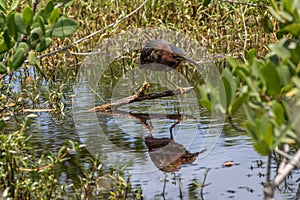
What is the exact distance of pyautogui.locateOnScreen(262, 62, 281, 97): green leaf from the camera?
1.91 m

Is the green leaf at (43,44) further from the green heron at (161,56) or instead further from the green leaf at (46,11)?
the green heron at (161,56)

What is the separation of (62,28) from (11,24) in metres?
0.18

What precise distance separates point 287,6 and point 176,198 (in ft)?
4.84

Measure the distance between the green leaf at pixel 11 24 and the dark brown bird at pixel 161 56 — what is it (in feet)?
7.30

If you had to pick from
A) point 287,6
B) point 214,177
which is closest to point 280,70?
point 287,6

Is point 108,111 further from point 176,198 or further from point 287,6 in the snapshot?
point 287,6

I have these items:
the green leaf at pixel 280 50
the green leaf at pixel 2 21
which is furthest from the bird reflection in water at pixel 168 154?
the green leaf at pixel 280 50

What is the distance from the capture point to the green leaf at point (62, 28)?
8.59ft

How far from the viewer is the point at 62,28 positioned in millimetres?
2646

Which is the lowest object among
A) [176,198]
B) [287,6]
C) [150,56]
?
[176,198]

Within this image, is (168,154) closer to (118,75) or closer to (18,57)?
(18,57)

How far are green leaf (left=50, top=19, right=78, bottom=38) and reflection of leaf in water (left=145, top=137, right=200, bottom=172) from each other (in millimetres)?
1236

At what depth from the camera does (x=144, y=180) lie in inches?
140

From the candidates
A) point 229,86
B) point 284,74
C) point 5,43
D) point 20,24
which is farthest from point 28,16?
point 284,74
